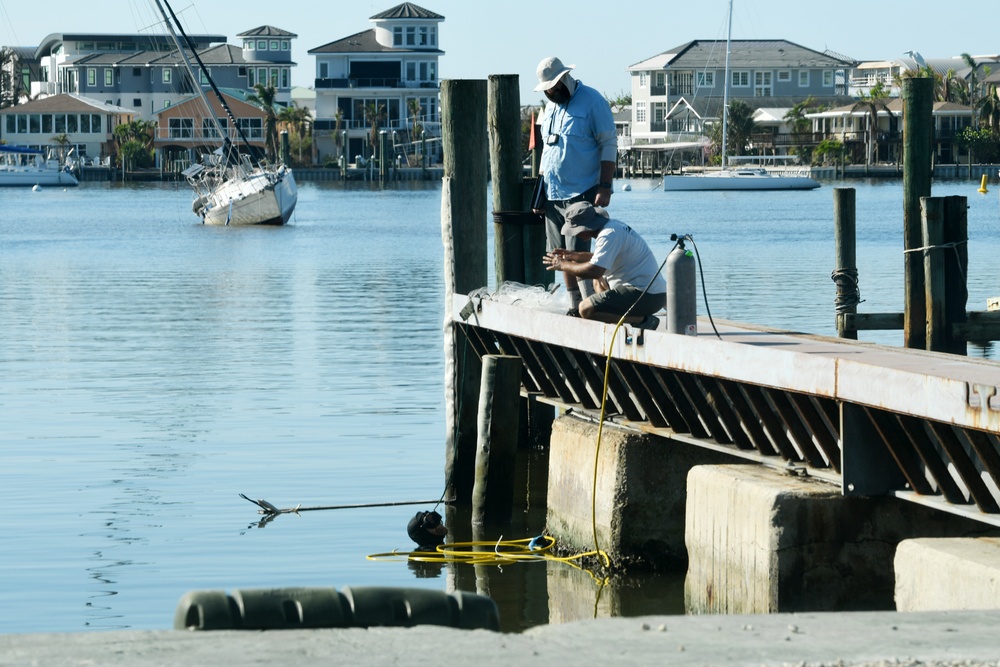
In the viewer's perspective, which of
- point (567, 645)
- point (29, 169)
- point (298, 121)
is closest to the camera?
point (567, 645)

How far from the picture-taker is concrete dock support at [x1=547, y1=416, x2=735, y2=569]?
398 inches

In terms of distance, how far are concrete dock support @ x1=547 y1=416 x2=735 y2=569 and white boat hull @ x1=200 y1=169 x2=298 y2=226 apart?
189ft

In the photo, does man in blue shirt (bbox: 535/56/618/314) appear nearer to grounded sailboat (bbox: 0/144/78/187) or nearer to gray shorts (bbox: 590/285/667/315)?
gray shorts (bbox: 590/285/667/315)

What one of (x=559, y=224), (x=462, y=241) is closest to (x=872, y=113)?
(x=462, y=241)

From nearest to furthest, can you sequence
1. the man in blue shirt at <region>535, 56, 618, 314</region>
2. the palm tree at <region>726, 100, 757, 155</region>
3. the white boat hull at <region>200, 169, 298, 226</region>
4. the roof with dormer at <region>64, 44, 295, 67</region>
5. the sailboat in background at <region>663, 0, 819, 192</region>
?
the man in blue shirt at <region>535, 56, 618, 314</region>
the white boat hull at <region>200, 169, 298, 226</region>
the sailboat in background at <region>663, 0, 819, 192</region>
the palm tree at <region>726, 100, 757, 155</region>
the roof with dormer at <region>64, 44, 295, 67</region>

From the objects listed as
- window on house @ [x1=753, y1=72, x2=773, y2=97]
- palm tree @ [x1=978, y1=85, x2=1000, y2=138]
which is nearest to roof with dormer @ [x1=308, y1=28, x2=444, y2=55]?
window on house @ [x1=753, y1=72, x2=773, y2=97]

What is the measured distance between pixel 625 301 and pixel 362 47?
128260 mm

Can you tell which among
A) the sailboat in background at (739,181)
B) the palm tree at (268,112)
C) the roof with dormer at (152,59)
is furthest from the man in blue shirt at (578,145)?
the roof with dormer at (152,59)

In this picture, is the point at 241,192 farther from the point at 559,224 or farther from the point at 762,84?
the point at 762,84

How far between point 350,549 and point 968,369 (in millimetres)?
4838

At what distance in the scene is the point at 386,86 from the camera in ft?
451

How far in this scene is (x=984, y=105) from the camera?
13100 cm

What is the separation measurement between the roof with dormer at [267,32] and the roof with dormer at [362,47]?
950cm

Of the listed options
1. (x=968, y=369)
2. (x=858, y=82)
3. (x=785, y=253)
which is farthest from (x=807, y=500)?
(x=858, y=82)
